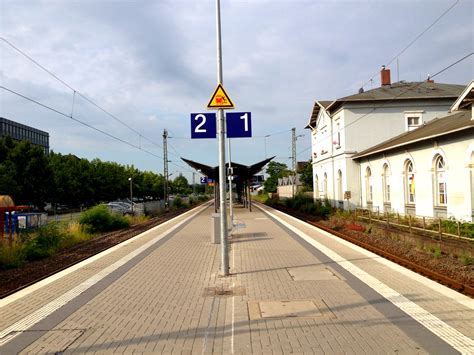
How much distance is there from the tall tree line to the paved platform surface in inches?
1130

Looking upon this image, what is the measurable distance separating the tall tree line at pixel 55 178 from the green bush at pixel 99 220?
43.2ft

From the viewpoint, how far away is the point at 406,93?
30906mm

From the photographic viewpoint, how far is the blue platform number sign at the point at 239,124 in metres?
9.55

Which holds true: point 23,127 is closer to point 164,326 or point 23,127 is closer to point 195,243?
point 195,243

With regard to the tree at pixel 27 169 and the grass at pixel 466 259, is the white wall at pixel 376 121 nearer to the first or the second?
the grass at pixel 466 259

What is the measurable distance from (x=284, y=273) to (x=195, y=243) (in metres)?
6.22

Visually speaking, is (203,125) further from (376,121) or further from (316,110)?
(316,110)

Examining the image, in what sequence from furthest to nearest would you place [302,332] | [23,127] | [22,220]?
[23,127] → [22,220] → [302,332]

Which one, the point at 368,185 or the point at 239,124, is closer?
the point at 239,124

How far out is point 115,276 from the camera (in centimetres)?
925

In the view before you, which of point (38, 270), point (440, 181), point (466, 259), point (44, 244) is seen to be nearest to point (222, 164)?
point (38, 270)

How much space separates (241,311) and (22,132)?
93458 mm

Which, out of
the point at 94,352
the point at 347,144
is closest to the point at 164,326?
the point at 94,352

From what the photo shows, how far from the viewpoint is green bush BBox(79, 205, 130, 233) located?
74.4ft
